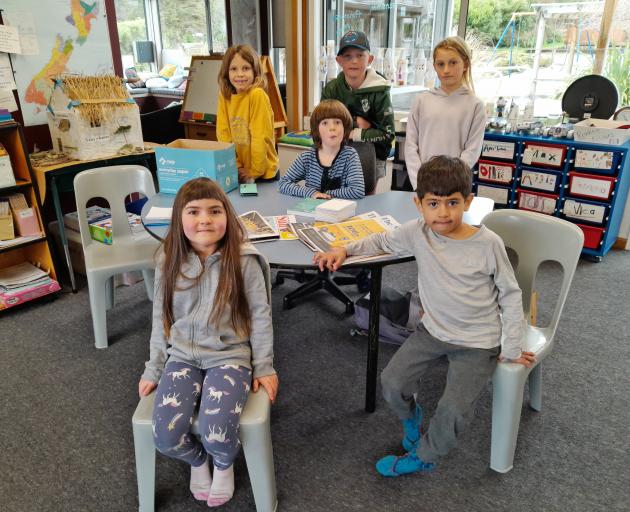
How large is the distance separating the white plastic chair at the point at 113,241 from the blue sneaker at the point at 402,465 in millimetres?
1427

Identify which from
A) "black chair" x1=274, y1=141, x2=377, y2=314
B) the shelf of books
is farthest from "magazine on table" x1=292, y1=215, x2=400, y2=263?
the shelf of books

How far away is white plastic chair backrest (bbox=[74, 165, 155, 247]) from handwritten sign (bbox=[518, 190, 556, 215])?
2.50 m

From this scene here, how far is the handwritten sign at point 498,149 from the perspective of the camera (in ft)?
11.3

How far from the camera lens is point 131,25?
23.2 ft

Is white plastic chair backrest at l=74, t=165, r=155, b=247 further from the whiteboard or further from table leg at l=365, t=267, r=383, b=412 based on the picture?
the whiteboard

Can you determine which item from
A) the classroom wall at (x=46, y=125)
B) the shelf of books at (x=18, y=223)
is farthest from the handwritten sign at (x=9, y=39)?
the shelf of books at (x=18, y=223)

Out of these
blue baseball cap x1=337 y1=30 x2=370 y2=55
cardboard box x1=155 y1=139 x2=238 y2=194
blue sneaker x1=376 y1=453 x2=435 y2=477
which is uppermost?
blue baseball cap x1=337 y1=30 x2=370 y2=55

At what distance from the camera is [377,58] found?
4.18 m

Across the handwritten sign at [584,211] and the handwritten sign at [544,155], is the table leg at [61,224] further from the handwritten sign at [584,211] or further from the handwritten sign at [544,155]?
the handwritten sign at [584,211]

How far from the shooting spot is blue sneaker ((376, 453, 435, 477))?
1587 mm

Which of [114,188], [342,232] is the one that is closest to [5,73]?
[114,188]

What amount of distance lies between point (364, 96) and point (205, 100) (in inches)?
71.8

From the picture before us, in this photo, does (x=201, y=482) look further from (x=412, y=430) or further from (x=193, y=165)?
(x=193, y=165)

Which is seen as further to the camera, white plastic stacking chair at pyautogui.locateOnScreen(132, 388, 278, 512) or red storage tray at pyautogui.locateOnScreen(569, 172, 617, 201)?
red storage tray at pyautogui.locateOnScreen(569, 172, 617, 201)
